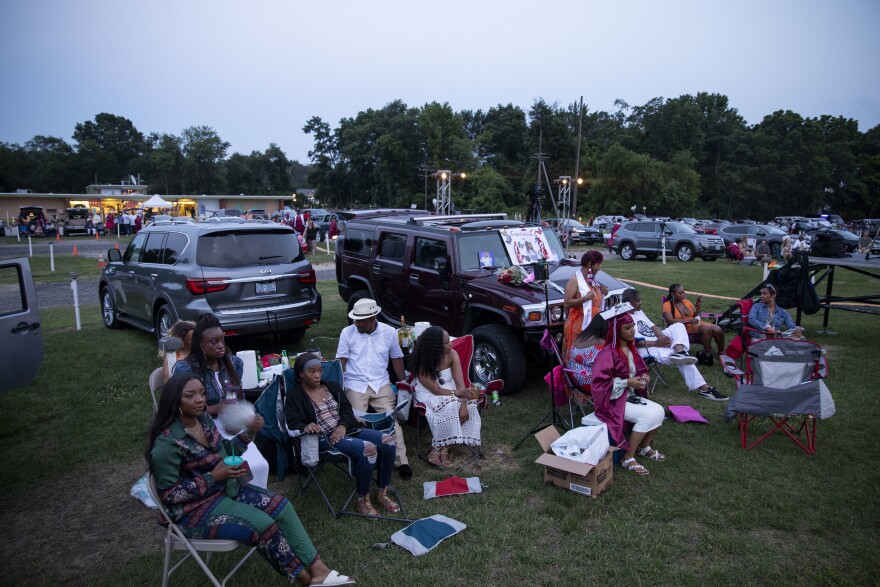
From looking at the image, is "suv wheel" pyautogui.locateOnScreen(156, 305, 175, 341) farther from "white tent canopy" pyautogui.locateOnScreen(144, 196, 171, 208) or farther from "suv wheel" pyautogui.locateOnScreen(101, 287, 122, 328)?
"white tent canopy" pyautogui.locateOnScreen(144, 196, 171, 208)

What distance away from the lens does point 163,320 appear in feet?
25.5

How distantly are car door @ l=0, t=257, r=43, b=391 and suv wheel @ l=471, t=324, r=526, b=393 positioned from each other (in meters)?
4.55

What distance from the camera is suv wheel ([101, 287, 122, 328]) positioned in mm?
9789

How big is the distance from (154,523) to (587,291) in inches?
186

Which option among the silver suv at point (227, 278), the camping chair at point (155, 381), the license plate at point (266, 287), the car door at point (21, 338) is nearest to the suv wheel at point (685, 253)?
the silver suv at point (227, 278)

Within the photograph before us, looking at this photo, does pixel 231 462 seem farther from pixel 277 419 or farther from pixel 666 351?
pixel 666 351

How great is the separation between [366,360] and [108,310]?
7193 millimetres

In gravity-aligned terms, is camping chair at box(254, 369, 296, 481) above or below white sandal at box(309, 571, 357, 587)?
above

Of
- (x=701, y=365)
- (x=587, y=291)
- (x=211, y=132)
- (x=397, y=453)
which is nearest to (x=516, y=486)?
(x=397, y=453)

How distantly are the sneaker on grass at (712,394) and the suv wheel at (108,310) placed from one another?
9.49 metres

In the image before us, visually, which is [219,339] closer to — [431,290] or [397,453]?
[397,453]

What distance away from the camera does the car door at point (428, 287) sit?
725 cm

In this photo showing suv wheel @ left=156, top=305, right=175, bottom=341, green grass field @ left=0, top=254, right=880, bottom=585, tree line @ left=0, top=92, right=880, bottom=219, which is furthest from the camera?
tree line @ left=0, top=92, right=880, bottom=219

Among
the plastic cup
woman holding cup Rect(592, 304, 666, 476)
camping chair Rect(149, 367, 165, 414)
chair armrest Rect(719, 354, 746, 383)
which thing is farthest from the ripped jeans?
chair armrest Rect(719, 354, 746, 383)
